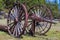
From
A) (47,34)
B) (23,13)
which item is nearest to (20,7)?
(23,13)

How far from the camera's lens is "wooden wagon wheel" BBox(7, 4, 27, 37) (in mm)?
9898

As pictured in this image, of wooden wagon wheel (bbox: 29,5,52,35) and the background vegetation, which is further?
the background vegetation

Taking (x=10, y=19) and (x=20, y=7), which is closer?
(x=20, y=7)

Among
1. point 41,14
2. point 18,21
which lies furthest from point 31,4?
point 18,21

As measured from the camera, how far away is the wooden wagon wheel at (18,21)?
32.5ft

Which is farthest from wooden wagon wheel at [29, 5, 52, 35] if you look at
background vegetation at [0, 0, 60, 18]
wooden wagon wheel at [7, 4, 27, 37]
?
background vegetation at [0, 0, 60, 18]

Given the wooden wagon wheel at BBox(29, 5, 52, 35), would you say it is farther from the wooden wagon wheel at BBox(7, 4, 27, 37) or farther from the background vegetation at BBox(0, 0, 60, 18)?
the background vegetation at BBox(0, 0, 60, 18)

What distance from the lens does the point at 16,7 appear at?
10539 millimetres

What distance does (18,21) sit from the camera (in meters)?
10.3

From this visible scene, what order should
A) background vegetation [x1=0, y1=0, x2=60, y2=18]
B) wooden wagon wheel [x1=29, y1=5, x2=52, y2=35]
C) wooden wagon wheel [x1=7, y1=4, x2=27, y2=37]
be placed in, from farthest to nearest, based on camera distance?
background vegetation [x1=0, y1=0, x2=60, y2=18]
wooden wagon wheel [x1=29, y1=5, x2=52, y2=35]
wooden wagon wheel [x1=7, y1=4, x2=27, y2=37]

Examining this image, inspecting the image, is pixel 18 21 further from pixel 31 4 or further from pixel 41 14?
pixel 31 4

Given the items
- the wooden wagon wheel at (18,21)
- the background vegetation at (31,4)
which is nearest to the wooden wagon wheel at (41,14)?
the wooden wagon wheel at (18,21)

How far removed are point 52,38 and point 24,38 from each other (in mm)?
1093

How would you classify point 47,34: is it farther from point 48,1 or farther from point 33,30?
point 48,1
